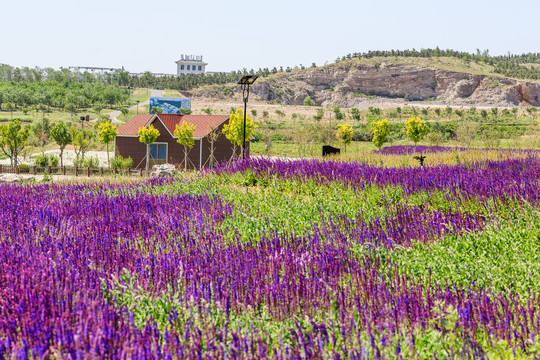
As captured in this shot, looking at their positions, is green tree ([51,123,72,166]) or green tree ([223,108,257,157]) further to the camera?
green tree ([51,123,72,166])

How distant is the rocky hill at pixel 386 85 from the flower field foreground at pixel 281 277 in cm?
11985

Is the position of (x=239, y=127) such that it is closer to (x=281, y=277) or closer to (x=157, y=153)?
(x=157, y=153)

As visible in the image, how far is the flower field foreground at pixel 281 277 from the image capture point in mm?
2508

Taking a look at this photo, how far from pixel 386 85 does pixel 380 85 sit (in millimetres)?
1730

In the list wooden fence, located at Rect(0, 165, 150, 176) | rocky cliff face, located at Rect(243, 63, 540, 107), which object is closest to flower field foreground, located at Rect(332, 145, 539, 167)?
wooden fence, located at Rect(0, 165, 150, 176)

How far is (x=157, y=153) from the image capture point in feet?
124

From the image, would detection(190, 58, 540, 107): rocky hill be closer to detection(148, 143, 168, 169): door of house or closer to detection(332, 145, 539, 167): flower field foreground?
detection(148, 143, 168, 169): door of house

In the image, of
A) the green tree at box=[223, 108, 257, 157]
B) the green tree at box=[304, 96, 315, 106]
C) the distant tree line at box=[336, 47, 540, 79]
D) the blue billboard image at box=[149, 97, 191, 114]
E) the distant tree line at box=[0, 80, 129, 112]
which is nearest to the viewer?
the green tree at box=[223, 108, 257, 157]

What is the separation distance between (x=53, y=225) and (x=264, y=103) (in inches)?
4843

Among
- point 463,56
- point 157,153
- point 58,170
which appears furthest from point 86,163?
point 463,56

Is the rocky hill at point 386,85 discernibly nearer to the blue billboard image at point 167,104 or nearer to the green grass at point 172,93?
the green grass at point 172,93

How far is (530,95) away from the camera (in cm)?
12494

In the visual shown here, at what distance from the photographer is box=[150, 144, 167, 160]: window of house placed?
37.6 meters

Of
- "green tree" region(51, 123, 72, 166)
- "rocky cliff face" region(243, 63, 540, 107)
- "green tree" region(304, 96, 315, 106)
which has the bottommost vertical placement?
"green tree" region(51, 123, 72, 166)
